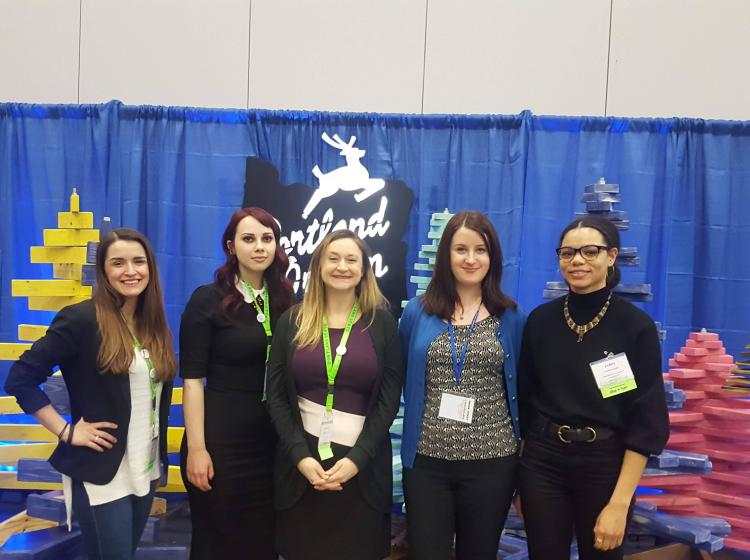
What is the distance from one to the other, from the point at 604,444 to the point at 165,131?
3.00m

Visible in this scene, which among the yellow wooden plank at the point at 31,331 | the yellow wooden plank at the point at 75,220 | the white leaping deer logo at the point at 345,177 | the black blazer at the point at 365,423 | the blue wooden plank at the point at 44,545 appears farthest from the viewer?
the white leaping deer logo at the point at 345,177

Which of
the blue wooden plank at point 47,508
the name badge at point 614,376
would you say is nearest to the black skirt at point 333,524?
the name badge at point 614,376

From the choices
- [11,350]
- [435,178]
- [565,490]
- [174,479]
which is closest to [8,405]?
[11,350]

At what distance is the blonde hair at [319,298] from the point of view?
1821 mm

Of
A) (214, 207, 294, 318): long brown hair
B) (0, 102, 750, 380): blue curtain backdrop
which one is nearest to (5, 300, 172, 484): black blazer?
(214, 207, 294, 318): long brown hair

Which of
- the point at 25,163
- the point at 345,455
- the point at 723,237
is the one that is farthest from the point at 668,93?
the point at 25,163

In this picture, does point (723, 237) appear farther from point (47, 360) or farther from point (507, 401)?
point (47, 360)

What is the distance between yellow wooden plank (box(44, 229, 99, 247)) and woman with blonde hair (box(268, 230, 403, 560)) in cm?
149

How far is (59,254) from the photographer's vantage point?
2812mm

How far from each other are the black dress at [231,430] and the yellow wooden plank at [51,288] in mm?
1169

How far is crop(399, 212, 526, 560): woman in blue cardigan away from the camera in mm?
1803

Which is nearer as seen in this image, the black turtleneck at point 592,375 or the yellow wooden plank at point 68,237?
the black turtleneck at point 592,375

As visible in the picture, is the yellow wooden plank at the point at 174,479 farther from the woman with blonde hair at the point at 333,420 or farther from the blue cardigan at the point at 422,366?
the blue cardigan at the point at 422,366

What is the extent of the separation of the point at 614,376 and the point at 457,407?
1.57 feet
